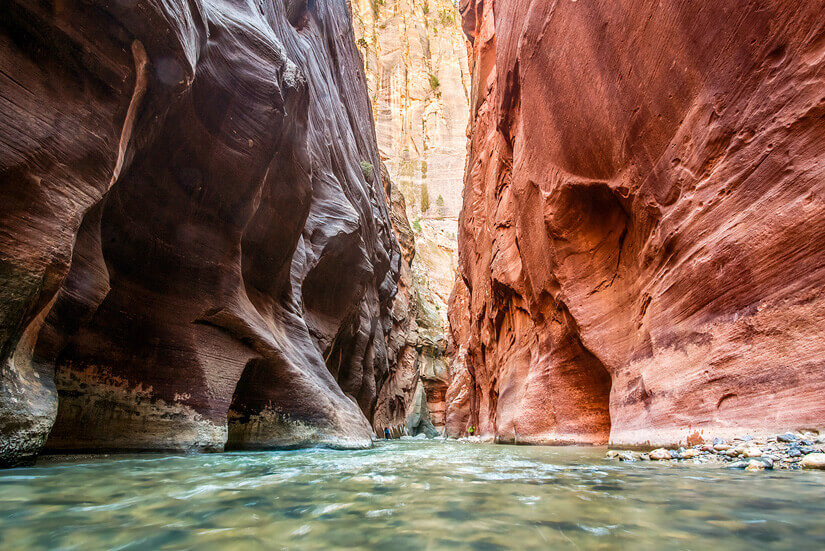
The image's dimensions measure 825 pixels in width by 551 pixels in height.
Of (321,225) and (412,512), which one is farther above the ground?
(321,225)

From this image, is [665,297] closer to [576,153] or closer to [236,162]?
[576,153]

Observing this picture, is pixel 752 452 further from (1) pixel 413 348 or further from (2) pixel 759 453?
(1) pixel 413 348

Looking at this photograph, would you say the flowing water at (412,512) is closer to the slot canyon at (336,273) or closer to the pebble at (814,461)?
the slot canyon at (336,273)

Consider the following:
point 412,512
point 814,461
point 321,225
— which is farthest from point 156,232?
point 814,461

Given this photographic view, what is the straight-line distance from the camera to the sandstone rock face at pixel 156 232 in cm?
339

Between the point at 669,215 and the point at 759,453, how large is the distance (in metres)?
3.50

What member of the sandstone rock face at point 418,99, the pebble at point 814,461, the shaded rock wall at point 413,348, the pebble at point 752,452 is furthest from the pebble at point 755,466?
the sandstone rock face at point 418,99

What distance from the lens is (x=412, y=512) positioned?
1.77m

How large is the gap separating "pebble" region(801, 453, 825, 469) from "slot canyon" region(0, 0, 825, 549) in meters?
0.14

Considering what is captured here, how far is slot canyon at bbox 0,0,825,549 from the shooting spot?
6.27 ft

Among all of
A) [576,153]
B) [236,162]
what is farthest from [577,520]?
[576,153]

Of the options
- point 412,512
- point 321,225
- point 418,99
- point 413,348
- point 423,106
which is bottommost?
point 412,512

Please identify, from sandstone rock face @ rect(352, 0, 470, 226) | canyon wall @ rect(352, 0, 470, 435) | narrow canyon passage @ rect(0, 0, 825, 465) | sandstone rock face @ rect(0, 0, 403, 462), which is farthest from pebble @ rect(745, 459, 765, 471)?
sandstone rock face @ rect(352, 0, 470, 226)

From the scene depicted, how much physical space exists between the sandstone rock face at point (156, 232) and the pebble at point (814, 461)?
5567 millimetres
